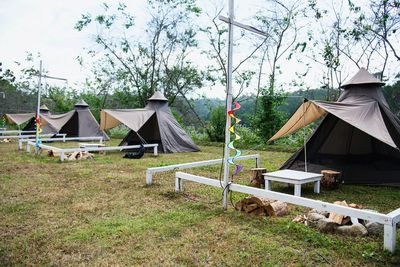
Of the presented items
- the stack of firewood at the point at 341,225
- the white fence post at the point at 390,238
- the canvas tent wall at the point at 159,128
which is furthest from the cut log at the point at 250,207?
the canvas tent wall at the point at 159,128

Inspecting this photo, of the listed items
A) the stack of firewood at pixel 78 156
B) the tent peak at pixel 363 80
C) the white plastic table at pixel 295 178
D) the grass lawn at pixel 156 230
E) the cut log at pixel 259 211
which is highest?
the tent peak at pixel 363 80

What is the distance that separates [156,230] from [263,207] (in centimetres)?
123

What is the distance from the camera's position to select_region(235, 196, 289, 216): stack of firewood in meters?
3.53

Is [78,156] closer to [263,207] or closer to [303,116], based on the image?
[303,116]

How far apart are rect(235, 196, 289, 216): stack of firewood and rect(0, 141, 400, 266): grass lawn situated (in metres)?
0.14

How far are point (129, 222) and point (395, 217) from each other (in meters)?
2.44

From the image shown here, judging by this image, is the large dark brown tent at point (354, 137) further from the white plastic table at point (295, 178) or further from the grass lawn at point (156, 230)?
the white plastic table at point (295, 178)

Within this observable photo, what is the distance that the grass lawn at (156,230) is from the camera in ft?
8.16

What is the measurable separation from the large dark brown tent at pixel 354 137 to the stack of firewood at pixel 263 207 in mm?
1790

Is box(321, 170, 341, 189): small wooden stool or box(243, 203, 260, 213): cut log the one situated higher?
box(321, 170, 341, 189): small wooden stool

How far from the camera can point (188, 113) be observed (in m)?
16.6

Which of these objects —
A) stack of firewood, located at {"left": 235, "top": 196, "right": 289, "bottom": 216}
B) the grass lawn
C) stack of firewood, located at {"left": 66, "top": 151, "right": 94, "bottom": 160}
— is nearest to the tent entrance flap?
the grass lawn

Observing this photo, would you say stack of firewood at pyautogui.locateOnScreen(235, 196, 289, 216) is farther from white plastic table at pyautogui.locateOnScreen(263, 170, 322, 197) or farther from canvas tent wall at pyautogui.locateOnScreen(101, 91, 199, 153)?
canvas tent wall at pyautogui.locateOnScreen(101, 91, 199, 153)

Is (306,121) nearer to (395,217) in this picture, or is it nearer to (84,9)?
(395,217)
